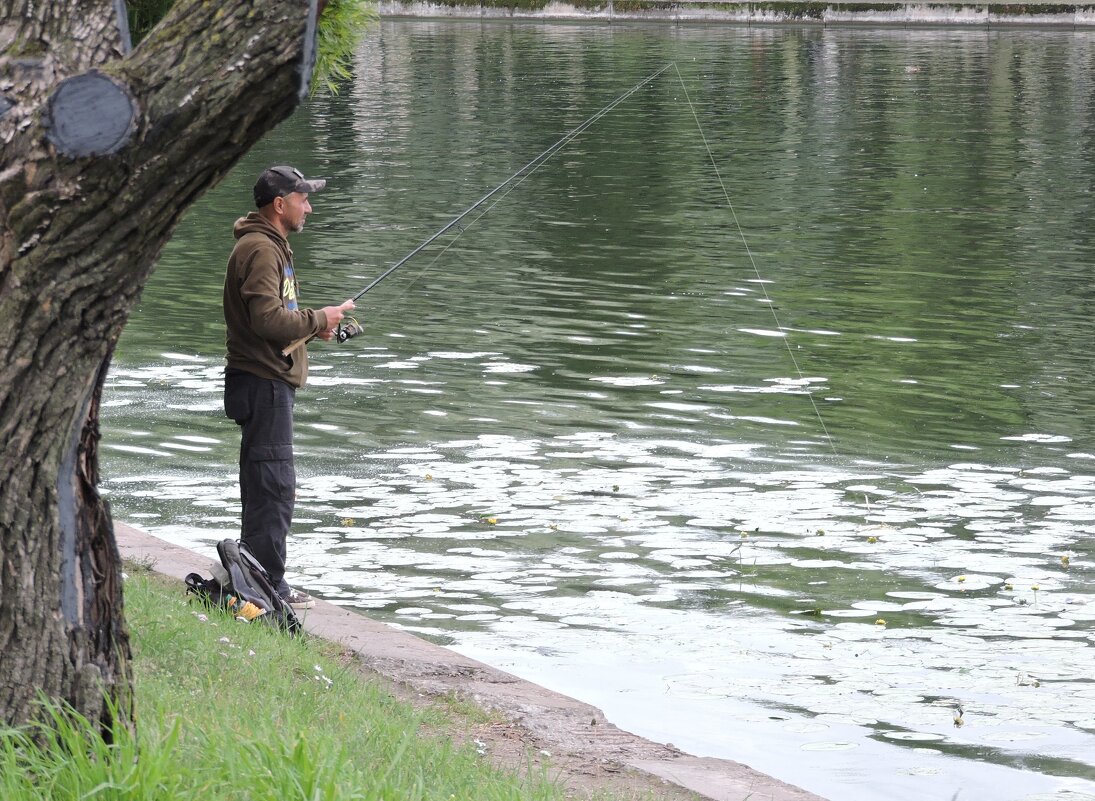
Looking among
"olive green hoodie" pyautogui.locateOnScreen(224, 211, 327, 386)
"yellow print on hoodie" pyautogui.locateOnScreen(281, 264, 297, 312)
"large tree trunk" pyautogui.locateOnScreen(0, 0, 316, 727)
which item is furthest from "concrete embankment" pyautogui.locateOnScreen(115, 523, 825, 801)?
"large tree trunk" pyautogui.locateOnScreen(0, 0, 316, 727)

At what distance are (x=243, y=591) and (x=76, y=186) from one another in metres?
3.22

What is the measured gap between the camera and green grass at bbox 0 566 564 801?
4.14 metres

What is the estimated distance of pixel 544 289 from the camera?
1827cm

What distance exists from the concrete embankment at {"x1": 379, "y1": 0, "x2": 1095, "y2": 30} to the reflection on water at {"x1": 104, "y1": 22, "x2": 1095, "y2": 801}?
2388 inches

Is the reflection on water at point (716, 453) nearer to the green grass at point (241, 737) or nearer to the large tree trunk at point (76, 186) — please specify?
the green grass at point (241, 737)

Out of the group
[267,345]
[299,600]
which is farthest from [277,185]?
[299,600]

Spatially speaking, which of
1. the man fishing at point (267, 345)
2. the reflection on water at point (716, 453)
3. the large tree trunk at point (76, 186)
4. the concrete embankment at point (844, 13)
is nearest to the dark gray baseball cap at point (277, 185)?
the man fishing at point (267, 345)

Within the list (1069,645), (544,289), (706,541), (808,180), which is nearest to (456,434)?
(706,541)

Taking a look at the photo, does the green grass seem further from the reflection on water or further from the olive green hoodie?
the reflection on water

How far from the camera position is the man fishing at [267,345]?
22.8 feet

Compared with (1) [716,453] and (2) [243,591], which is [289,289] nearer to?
(2) [243,591]

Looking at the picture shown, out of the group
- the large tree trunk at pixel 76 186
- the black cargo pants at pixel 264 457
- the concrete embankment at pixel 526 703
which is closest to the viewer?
the large tree trunk at pixel 76 186

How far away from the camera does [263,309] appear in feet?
22.7

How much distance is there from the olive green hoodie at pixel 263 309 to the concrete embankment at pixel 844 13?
80.3 metres
